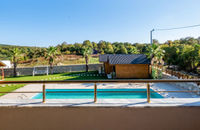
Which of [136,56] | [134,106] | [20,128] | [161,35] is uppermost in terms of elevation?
[161,35]

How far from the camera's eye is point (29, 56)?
35250 millimetres

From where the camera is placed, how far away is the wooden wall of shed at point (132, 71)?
14469mm

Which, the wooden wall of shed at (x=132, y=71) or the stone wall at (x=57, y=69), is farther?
the stone wall at (x=57, y=69)

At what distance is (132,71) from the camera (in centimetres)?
1453

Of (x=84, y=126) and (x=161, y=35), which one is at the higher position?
(x=161, y=35)

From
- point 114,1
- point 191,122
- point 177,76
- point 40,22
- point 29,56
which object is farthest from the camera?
point 29,56

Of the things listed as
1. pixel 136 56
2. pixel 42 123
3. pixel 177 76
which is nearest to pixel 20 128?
pixel 42 123

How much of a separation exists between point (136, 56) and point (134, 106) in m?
14.1

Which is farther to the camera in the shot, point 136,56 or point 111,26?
point 111,26

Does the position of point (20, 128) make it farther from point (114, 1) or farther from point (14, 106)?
point (114, 1)

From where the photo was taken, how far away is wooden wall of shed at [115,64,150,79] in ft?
47.5

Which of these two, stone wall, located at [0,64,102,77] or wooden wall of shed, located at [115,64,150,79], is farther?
stone wall, located at [0,64,102,77]

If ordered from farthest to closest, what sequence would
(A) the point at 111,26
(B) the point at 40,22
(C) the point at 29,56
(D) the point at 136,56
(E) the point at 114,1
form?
(C) the point at 29,56, (A) the point at 111,26, (B) the point at 40,22, (D) the point at 136,56, (E) the point at 114,1

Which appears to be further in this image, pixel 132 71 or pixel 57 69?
pixel 57 69
